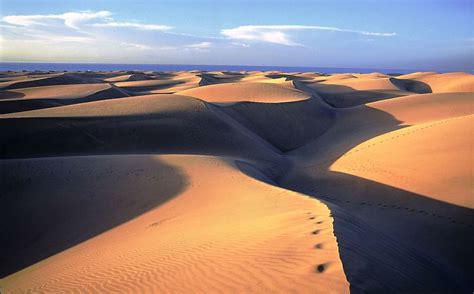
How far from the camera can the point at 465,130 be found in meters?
12.0

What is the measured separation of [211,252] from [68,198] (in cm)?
510

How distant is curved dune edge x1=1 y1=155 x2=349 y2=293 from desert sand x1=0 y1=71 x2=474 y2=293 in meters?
0.03

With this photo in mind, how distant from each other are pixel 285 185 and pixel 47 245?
654 cm

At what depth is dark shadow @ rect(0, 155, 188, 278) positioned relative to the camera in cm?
713

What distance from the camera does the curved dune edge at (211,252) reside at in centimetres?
372

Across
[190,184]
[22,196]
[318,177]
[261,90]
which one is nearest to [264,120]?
[261,90]

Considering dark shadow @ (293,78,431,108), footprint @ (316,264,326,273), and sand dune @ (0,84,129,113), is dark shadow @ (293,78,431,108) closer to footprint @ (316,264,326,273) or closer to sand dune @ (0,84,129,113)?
sand dune @ (0,84,129,113)

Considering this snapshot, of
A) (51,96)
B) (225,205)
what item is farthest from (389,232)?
(51,96)

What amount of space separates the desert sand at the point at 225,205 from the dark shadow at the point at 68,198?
Result: 4cm

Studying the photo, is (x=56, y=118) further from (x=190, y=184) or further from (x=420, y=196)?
(x=420, y=196)

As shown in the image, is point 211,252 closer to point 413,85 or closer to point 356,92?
point 356,92

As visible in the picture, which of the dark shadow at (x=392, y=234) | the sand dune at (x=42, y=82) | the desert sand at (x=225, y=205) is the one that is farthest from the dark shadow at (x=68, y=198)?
the sand dune at (x=42, y=82)

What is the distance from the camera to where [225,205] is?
757 centimetres

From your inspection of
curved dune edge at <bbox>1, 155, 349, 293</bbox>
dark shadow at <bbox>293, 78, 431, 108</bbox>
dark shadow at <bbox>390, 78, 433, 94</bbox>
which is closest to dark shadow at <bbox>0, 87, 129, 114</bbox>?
dark shadow at <bbox>293, 78, 431, 108</bbox>
